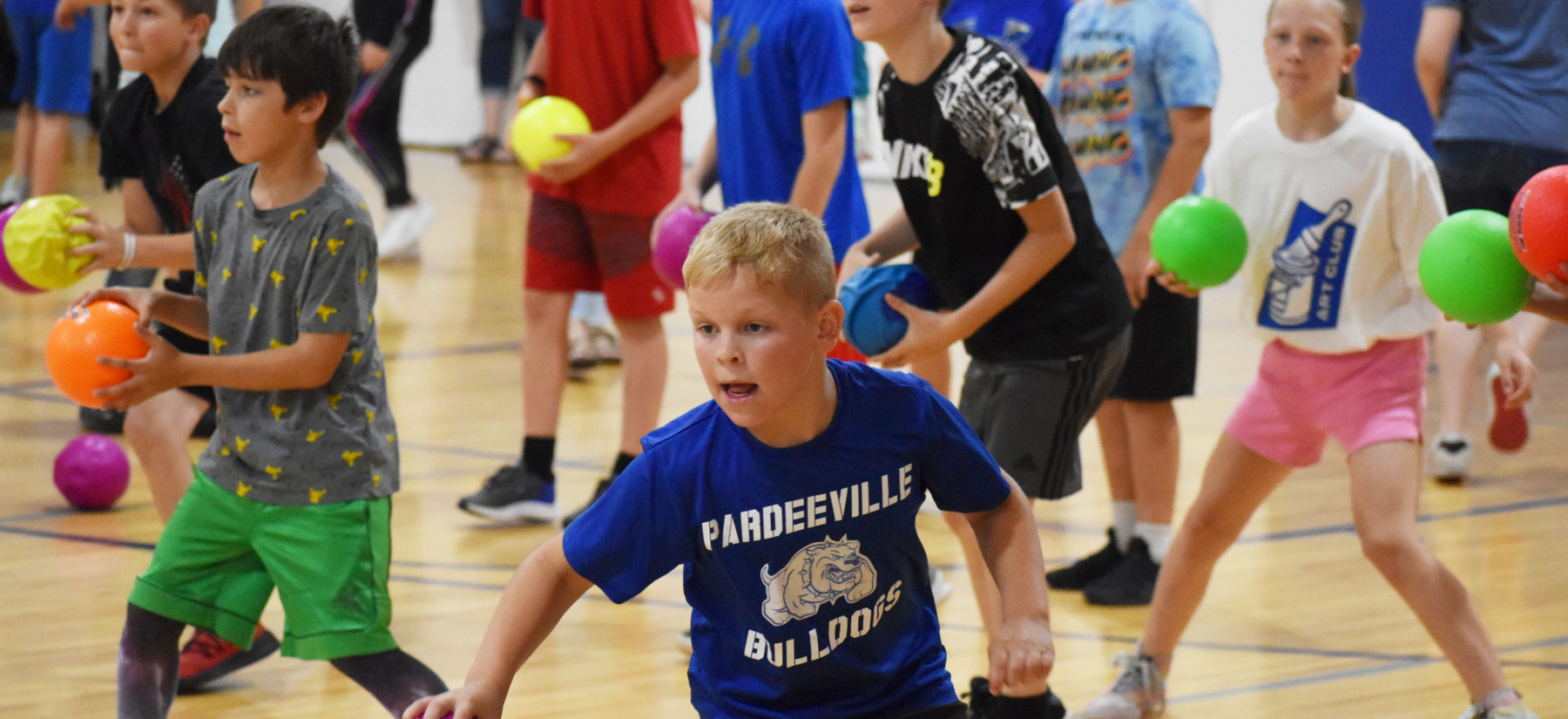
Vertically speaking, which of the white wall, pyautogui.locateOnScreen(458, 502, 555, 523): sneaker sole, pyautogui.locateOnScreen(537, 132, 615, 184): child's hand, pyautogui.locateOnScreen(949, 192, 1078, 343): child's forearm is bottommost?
the white wall

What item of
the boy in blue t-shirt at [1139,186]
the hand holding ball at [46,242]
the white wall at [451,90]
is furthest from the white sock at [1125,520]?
the white wall at [451,90]

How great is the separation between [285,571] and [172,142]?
1130 mm

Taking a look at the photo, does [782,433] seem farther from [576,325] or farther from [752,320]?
[576,325]

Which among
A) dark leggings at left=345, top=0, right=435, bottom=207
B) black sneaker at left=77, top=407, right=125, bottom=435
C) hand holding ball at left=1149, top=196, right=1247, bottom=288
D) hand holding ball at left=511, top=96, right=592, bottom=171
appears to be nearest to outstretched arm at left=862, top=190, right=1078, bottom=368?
hand holding ball at left=1149, top=196, right=1247, bottom=288

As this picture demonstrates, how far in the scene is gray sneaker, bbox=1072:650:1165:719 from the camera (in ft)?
11.9

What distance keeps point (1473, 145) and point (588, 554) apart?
163 inches

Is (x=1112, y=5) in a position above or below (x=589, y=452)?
above

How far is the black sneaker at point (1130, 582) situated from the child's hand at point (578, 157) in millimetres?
1862

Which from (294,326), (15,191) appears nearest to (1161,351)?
(294,326)

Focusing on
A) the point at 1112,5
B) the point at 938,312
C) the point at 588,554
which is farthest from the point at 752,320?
the point at 1112,5

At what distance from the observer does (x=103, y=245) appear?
3439 mm

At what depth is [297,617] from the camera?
314 centimetres

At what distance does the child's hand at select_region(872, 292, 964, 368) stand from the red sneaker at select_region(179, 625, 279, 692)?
1556 mm

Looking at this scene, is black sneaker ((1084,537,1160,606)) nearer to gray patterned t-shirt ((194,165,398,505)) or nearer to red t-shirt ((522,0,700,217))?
red t-shirt ((522,0,700,217))
